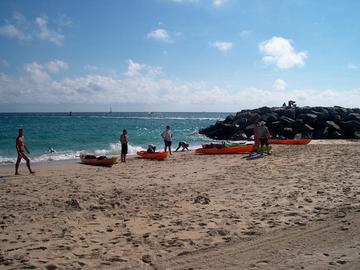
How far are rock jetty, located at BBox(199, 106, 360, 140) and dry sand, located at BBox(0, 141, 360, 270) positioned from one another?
17299 mm

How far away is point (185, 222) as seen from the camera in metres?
5.87

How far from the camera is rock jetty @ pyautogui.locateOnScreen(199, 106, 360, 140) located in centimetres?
2619

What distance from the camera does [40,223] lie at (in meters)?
6.00

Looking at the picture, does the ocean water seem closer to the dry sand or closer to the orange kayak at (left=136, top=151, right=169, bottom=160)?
the orange kayak at (left=136, top=151, right=169, bottom=160)

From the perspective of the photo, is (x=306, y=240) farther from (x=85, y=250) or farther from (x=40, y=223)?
(x=40, y=223)

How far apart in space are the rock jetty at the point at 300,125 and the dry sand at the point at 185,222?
56.8ft

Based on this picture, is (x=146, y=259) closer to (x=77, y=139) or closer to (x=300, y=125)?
(x=300, y=125)

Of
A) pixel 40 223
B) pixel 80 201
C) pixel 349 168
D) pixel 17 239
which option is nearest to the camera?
pixel 17 239

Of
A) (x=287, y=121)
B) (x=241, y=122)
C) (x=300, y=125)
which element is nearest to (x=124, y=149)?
(x=300, y=125)

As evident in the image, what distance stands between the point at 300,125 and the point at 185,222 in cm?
2503

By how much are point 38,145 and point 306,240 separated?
24675 mm

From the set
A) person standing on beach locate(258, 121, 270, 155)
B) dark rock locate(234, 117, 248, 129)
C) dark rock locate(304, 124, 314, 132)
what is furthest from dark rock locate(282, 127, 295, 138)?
person standing on beach locate(258, 121, 270, 155)

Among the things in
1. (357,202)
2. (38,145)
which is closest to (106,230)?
(357,202)

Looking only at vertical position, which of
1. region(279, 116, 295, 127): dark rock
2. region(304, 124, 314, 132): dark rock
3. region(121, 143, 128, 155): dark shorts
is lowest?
region(121, 143, 128, 155): dark shorts
